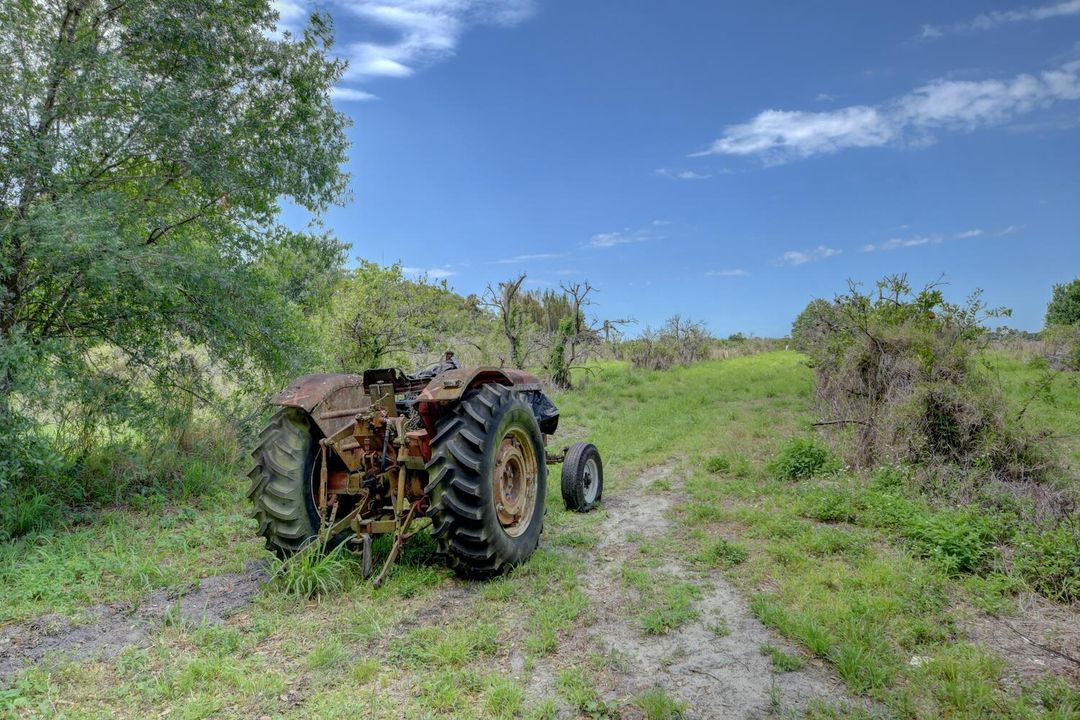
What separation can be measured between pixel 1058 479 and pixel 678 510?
3.78m

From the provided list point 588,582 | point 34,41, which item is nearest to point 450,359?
point 588,582

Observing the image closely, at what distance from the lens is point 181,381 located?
7.79m

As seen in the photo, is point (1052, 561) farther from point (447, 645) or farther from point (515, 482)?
point (447, 645)

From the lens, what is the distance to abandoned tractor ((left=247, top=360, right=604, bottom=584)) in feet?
14.3

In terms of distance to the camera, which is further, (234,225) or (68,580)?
(234,225)

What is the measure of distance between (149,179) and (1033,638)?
376 inches

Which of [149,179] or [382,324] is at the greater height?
[149,179]

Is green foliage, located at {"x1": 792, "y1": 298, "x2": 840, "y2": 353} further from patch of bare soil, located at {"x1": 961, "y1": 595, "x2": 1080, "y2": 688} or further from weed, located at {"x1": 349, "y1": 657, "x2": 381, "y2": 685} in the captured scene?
weed, located at {"x1": 349, "y1": 657, "x2": 381, "y2": 685}

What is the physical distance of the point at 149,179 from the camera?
7543 millimetres

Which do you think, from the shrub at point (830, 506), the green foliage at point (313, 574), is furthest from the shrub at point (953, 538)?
the green foliage at point (313, 574)

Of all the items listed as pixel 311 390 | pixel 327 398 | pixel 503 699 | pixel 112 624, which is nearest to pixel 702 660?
pixel 503 699

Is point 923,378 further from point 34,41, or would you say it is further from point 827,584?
point 34,41

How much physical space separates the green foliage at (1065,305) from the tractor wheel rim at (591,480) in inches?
1387

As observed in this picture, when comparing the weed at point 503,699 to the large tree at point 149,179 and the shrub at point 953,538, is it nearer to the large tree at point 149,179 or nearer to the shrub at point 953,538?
the shrub at point 953,538
